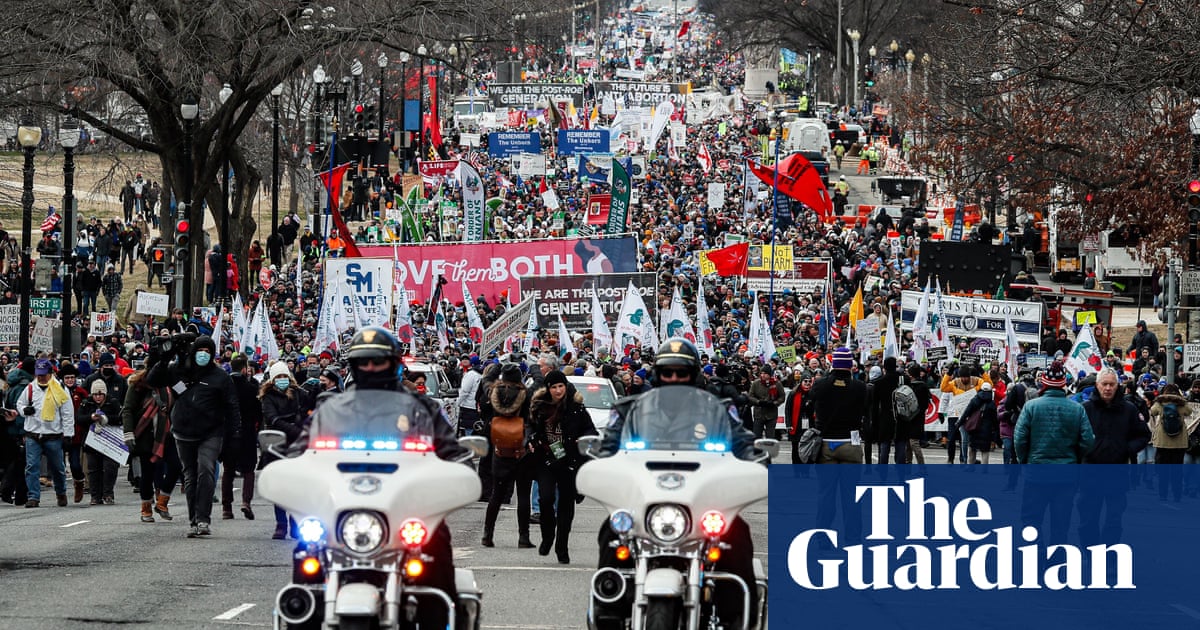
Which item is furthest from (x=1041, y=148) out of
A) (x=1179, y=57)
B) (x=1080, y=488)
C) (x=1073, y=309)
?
(x=1080, y=488)

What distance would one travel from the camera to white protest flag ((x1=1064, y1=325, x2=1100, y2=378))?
2761 centimetres

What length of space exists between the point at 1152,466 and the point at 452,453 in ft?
37.6

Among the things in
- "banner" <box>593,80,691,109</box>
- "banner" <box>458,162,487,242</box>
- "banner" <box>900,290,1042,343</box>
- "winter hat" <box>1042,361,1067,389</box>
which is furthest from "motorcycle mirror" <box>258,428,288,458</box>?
"banner" <box>593,80,691,109</box>

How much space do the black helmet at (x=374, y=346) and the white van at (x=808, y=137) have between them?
6873cm

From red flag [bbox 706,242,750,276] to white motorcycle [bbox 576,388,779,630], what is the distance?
94.9 feet

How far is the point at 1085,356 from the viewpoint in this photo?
1093 inches

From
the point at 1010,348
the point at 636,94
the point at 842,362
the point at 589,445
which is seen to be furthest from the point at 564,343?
the point at 636,94

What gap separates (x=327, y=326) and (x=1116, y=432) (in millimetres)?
18759

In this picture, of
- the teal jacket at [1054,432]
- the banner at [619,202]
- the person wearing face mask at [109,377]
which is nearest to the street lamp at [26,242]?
the person wearing face mask at [109,377]

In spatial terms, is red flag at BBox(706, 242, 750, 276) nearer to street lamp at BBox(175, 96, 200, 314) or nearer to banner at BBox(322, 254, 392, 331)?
banner at BBox(322, 254, 392, 331)

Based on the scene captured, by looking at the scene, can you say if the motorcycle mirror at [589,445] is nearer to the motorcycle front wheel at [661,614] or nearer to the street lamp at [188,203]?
the motorcycle front wheel at [661,614]

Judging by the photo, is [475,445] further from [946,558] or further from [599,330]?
[599,330]

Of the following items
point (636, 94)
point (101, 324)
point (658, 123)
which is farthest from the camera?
point (636, 94)

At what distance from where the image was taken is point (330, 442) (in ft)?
31.8
